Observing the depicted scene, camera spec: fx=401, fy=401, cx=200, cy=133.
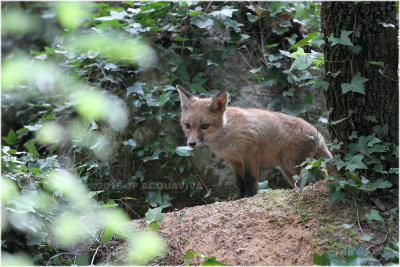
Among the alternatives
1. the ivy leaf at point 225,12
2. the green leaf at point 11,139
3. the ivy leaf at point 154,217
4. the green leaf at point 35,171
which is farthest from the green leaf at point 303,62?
the green leaf at point 11,139

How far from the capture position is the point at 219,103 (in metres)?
5.29

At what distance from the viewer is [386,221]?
324 cm

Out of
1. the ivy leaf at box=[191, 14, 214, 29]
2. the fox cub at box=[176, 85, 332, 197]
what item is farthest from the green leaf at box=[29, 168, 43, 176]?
the ivy leaf at box=[191, 14, 214, 29]

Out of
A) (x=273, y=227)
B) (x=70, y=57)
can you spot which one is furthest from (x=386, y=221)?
(x=70, y=57)

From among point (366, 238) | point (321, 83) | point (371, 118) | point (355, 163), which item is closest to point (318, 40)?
point (321, 83)

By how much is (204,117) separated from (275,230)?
2083 mm

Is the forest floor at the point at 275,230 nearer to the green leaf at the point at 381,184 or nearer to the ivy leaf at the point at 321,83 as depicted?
the green leaf at the point at 381,184

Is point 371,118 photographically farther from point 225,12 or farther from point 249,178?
point 225,12

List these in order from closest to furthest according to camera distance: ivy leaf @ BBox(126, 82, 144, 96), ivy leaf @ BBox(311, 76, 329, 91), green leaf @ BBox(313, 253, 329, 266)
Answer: green leaf @ BBox(313, 253, 329, 266), ivy leaf @ BBox(311, 76, 329, 91), ivy leaf @ BBox(126, 82, 144, 96)

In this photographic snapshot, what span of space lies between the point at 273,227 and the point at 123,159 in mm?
3236

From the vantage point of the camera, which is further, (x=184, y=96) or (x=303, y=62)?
(x=184, y=96)

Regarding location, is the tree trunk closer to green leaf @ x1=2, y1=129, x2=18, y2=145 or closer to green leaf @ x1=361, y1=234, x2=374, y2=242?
green leaf @ x1=361, y1=234, x2=374, y2=242

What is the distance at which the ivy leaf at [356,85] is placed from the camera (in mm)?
3381

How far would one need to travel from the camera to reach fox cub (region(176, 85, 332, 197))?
5195 millimetres
